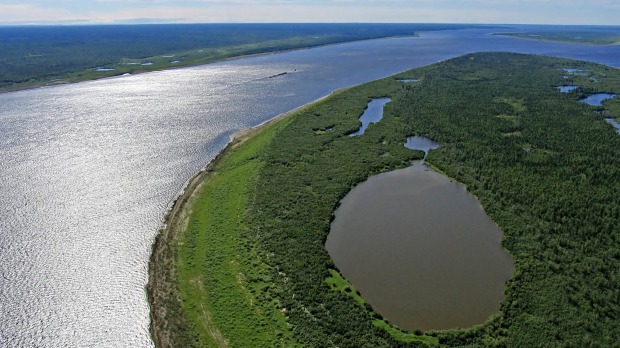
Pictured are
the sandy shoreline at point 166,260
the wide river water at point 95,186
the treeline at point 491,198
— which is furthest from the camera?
the wide river water at point 95,186

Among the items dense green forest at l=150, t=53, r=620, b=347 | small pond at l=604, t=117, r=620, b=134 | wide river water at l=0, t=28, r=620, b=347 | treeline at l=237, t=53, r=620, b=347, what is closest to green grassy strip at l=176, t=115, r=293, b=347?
dense green forest at l=150, t=53, r=620, b=347

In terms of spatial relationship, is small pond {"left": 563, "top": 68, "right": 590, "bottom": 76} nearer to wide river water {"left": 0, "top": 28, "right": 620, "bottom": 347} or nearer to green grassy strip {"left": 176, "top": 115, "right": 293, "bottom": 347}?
wide river water {"left": 0, "top": 28, "right": 620, "bottom": 347}

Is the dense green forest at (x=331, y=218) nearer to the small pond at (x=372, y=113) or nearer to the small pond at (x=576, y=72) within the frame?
the small pond at (x=372, y=113)

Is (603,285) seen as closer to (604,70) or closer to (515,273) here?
(515,273)

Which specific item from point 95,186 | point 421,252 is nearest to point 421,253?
point 421,252

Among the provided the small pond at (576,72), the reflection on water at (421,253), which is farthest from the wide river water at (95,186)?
the small pond at (576,72)

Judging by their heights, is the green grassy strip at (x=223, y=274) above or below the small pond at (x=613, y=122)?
below

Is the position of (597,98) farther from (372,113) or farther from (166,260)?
(166,260)
